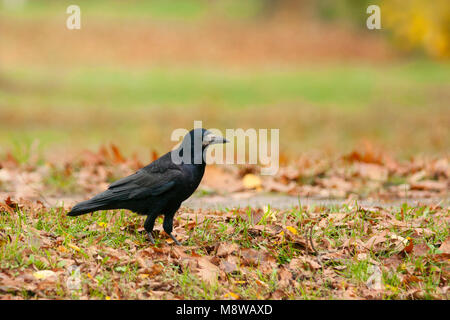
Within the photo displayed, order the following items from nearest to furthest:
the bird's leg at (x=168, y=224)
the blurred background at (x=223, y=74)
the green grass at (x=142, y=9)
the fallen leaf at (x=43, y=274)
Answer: the fallen leaf at (x=43, y=274) < the bird's leg at (x=168, y=224) < the blurred background at (x=223, y=74) < the green grass at (x=142, y=9)

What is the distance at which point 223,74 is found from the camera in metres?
25.5

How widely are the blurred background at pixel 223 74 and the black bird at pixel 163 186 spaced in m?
3.86

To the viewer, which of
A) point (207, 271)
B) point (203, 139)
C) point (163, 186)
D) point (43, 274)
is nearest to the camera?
point (43, 274)

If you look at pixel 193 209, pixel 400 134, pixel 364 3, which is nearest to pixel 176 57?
pixel 364 3

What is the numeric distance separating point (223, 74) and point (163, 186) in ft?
68.9

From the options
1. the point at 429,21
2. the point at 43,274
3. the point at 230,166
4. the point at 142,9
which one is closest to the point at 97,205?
the point at 43,274

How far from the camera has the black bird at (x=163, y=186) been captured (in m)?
4.84

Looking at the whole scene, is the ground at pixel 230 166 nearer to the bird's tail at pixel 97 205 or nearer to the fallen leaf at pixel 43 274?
the fallen leaf at pixel 43 274

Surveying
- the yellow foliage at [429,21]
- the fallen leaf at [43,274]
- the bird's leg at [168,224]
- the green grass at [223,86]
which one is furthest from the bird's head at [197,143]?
the yellow foliage at [429,21]

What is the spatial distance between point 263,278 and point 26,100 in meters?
17.0

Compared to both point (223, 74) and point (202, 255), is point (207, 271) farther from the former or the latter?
point (223, 74)

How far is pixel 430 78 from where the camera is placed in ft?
79.9

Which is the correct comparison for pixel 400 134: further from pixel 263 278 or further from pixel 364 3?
pixel 364 3
